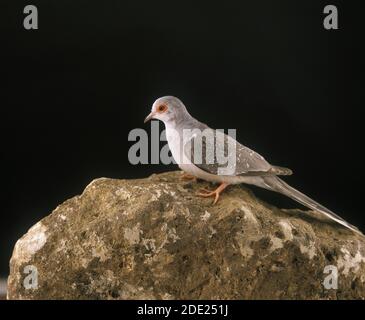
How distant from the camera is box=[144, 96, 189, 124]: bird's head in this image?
6.20 meters

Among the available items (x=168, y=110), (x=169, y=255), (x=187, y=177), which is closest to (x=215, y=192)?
(x=187, y=177)

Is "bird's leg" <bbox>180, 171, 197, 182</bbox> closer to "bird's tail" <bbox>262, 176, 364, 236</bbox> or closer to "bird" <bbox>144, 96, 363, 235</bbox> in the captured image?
"bird" <bbox>144, 96, 363, 235</bbox>

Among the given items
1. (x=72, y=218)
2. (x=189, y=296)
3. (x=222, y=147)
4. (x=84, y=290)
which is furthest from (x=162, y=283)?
(x=222, y=147)

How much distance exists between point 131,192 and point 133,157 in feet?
3.51

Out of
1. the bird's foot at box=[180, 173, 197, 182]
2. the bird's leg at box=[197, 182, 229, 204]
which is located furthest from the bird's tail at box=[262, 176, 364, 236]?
the bird's foot at box=[180, 173, 197, 182]

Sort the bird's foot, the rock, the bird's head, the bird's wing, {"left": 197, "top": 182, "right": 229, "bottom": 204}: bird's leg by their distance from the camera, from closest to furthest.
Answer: the rock
{"left": 197, "top": 182, "right": 229, "bottom": 204}: bird's leg
the bird's wing
the bird's head
the bird's foot

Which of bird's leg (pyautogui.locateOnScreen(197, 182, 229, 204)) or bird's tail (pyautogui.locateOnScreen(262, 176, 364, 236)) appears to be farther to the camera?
bird's tail (pyautogui.locateOnScreen(262, 176, 364, 236))

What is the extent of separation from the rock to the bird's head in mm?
785

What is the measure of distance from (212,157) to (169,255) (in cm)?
110

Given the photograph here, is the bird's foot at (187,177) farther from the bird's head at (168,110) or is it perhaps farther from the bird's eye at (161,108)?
the bird's eye at (161,108)

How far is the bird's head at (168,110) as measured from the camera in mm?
6199

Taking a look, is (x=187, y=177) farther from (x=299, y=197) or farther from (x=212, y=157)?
(x=299, y=197)
